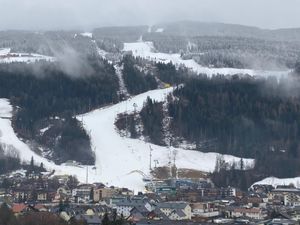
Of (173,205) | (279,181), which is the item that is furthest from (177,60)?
(173,205)

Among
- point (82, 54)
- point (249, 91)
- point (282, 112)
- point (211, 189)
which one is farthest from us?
point (82, 54)

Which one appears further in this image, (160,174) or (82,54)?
(82,54)

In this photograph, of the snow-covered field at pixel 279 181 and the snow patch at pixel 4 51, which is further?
the snow patch at pixel 4 51

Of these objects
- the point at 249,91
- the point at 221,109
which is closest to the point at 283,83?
the point at 249,91

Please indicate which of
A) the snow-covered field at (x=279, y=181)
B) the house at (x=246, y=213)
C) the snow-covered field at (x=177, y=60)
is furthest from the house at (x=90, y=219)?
the snow-covered field at (x=177, y=60)

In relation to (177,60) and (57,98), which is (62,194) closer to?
(57,98)

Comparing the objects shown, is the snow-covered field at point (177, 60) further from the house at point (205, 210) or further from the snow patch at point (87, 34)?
the house at point (205, 210)

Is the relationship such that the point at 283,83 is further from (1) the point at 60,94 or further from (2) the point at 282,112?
(1) the point at 60,94
